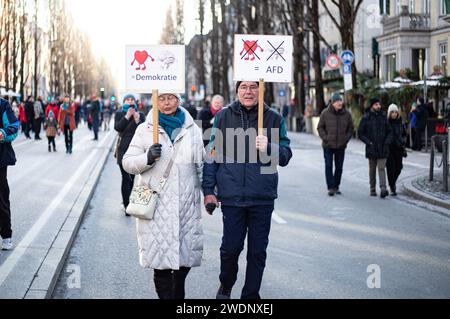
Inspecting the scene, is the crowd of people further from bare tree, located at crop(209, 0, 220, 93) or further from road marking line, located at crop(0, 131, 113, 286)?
bare tree, located at crop(209, 0, 220, 93)

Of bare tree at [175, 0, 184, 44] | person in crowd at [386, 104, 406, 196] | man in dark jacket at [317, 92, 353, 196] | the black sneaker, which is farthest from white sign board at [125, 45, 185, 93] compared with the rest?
bare tree at [175, 0, 184, 44]

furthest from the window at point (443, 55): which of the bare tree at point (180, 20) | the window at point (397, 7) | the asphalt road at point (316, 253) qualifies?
the bare tree at point (180, 20)

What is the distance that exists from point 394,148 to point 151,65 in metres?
9.23

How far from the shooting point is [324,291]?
7094 mm

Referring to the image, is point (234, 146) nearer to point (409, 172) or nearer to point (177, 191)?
point (177, 191)

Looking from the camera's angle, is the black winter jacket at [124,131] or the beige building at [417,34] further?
the beige building at [417,34]

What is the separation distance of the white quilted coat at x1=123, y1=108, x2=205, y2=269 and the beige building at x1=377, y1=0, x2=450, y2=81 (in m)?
34.2

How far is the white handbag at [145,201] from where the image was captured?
5844 mm

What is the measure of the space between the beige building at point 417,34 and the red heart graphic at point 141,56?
3392 centimetres

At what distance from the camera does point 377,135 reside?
1441 centimetres

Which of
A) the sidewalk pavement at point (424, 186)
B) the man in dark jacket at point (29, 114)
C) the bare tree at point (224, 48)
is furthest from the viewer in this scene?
the bare tree at point (224, 48)

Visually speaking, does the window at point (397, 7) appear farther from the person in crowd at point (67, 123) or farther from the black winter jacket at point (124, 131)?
the black winter jacket at point (124, 131)

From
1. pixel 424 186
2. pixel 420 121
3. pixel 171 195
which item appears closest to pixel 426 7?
pixel 420 121

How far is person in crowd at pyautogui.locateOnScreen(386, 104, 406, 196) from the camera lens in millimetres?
14688
